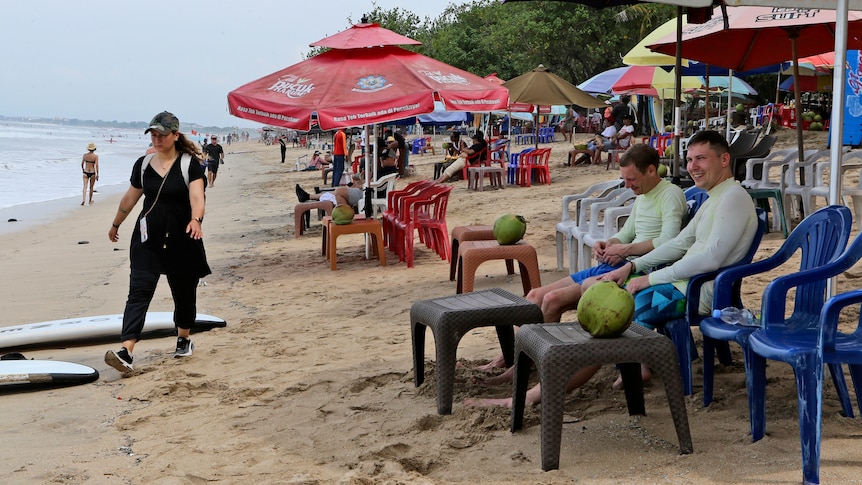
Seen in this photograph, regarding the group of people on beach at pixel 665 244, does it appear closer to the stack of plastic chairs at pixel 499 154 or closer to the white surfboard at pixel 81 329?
the white surfboard at pixel 81 329

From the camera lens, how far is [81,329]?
6480 mm

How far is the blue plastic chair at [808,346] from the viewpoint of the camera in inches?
119

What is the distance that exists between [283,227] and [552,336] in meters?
11.0

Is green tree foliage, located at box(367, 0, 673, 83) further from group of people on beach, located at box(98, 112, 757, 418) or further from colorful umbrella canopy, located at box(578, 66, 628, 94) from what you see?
group of people on beach, located at box(98, 112, 757, 418)

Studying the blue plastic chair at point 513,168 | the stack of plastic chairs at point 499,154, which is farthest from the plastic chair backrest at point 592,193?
the stack of plastic chairs at point 499,154

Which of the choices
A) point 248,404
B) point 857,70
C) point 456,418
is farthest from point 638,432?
point 857,70

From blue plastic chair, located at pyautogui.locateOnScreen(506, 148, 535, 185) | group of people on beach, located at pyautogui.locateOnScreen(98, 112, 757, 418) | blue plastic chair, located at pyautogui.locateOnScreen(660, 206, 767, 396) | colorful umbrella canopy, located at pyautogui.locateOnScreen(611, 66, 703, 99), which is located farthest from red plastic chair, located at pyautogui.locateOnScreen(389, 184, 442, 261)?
blue plastic chair, located at pyautogui.locateOnScreen(506, 148, 535, 185)

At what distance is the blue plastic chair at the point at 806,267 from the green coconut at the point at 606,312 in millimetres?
488

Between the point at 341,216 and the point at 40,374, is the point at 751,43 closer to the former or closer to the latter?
the point at 341,216

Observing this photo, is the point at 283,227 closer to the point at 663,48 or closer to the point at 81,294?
the point at 81,294

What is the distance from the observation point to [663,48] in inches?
337

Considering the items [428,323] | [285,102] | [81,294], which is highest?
[285,102]

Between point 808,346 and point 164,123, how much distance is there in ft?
12.7

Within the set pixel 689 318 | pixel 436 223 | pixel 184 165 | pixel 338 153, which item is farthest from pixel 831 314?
pixel 338 153
